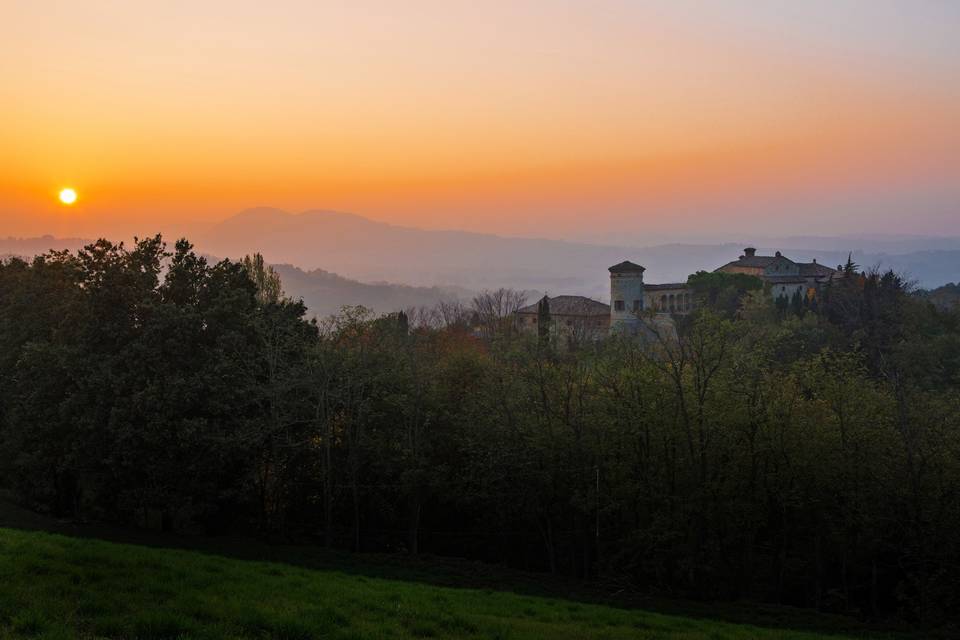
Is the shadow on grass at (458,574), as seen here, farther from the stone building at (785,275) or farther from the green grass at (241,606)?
the stone building at (785,275)

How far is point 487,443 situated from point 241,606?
1654 cm

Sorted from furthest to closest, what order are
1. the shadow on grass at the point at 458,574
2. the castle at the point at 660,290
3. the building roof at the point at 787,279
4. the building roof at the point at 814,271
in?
the building roof at the point at 814,271 < the building roof at the point at 787,279 < the castle at the point at 660,290 < the shadow on grass at the point at 458,574

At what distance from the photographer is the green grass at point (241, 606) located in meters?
9.53

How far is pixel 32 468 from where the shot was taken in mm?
27594

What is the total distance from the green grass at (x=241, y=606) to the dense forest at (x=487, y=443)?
8181 mm

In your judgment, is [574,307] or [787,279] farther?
[574,307]

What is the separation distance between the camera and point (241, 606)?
10867 millimetres

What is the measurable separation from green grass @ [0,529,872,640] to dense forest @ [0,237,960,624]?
818 cm

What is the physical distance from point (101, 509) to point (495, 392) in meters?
15.9

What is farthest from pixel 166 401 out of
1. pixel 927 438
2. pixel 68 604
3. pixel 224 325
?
pixel 927 438

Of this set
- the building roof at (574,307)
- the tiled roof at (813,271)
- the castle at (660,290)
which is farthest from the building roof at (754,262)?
the building roof at (574,307)

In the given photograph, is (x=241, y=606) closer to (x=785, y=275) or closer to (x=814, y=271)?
(x=785, y=275)

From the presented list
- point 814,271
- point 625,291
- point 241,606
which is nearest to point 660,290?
point 625,291

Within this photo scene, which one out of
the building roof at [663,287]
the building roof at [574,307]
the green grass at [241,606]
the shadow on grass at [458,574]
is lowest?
the shadow on grass at [458,574]
